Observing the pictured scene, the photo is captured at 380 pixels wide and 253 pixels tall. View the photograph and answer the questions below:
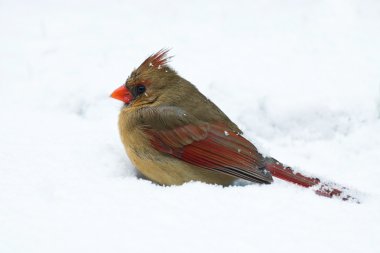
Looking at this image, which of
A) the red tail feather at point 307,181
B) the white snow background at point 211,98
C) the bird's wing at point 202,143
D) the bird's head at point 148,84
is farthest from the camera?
the bird's head at point 148,84

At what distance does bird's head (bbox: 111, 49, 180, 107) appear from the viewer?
404cm

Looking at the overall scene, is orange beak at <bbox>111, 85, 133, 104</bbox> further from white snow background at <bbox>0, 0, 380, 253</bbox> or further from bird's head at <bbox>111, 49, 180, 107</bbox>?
white snow background at <bbox>0, 0, 380, 253</bbox>

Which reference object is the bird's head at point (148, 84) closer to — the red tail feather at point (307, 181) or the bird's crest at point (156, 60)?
the bird's crest at point (156, 60)

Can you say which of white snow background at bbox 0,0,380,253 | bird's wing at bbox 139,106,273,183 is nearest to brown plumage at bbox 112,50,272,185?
bird's wing at bbox 139,106,273,183

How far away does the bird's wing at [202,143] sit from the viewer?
3594 mm

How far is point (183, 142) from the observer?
373cm

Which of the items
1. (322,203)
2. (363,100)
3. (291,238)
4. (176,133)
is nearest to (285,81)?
(363,100)

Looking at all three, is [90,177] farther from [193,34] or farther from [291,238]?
[193,34]

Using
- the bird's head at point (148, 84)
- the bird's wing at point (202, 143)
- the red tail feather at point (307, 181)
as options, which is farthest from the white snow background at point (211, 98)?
the bird's head at point (148, 84)

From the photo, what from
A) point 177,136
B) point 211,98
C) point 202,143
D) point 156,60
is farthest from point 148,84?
point 211,98

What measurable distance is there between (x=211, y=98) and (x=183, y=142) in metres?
1.39

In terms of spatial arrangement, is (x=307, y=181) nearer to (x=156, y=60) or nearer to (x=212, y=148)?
(x=212, y=148)

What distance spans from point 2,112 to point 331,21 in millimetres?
3746

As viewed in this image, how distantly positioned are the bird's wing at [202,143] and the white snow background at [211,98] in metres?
0.24
